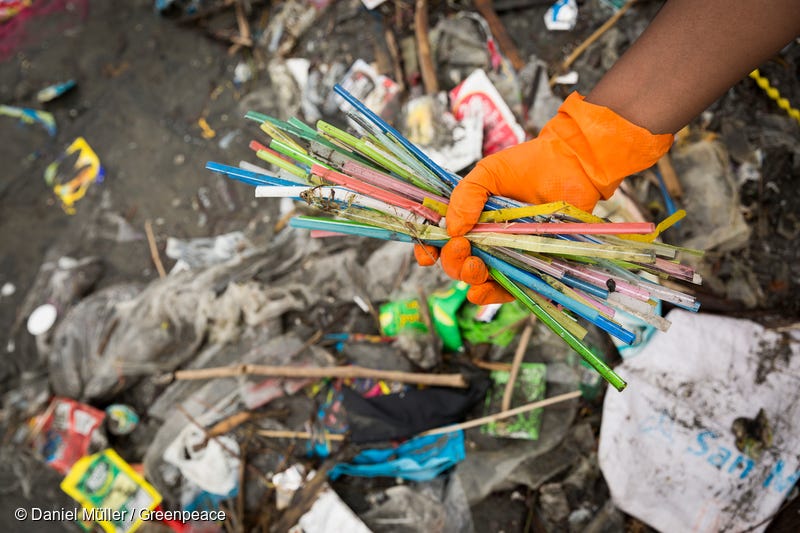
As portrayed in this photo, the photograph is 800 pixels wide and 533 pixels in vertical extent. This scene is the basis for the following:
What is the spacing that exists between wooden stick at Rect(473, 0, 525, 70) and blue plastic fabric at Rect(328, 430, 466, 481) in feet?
7.23

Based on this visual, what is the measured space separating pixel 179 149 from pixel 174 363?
1732mm

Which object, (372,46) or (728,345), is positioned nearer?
(728,345)

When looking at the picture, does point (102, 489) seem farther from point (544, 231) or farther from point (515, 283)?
point (544, 231)

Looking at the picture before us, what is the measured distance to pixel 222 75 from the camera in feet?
12.2

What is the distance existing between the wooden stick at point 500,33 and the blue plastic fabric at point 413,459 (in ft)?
7.23

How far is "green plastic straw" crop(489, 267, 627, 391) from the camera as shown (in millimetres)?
1161

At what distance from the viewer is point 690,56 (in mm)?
1232

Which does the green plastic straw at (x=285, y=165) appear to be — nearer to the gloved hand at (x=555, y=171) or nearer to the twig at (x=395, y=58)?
the gloved hand at (x=555, y=171)

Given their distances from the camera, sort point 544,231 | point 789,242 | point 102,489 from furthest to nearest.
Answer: point 102,489 < point 789,242 < point 544,231

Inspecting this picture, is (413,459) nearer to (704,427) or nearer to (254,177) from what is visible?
(704,427)

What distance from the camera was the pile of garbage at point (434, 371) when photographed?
1946 millimetres

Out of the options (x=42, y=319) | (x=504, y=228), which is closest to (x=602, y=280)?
(x=504, y=228)

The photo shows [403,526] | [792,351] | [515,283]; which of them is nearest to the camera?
[515,283]

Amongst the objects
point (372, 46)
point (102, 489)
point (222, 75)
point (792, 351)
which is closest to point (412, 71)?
point (372, 46)
